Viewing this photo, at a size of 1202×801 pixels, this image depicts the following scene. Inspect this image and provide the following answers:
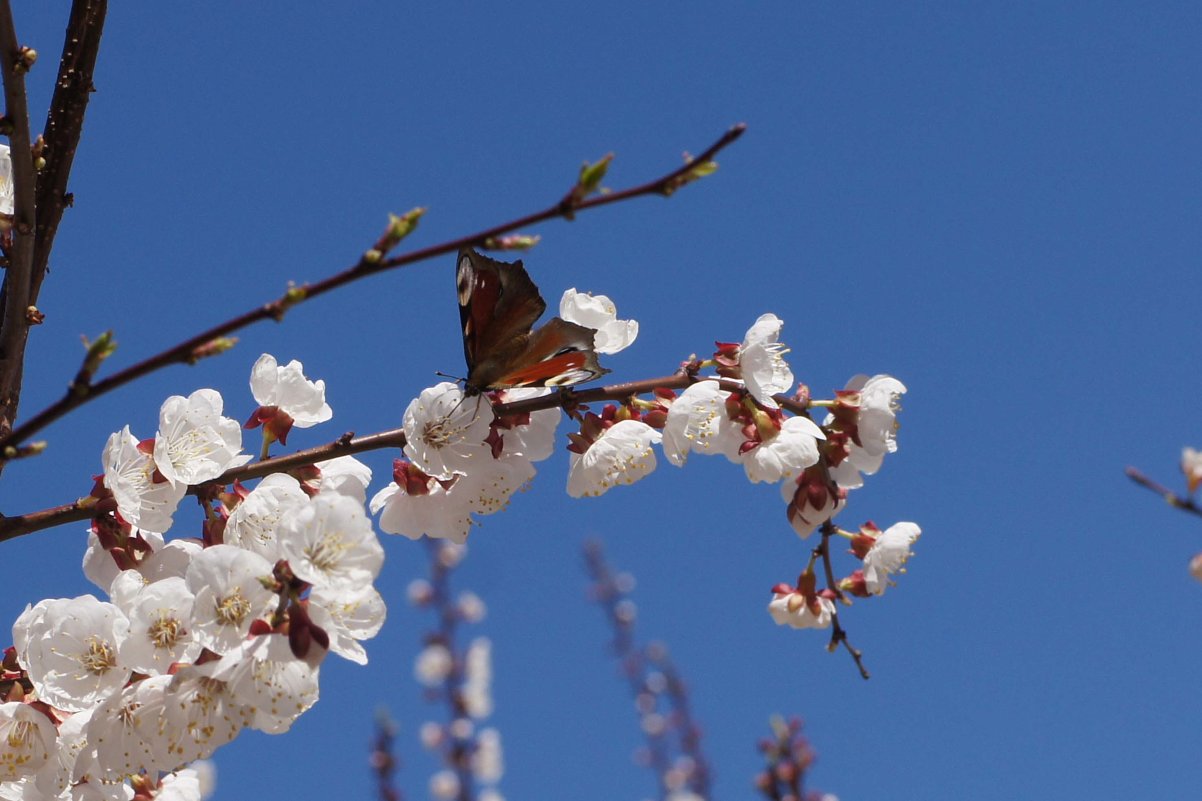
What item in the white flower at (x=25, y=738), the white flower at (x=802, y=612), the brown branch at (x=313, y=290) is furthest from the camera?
the white flower at (x=802, y=612)

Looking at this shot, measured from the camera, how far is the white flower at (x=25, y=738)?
245 cm

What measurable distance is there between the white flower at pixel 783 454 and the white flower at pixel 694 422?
0.35 feet

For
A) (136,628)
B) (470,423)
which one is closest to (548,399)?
(470,423)

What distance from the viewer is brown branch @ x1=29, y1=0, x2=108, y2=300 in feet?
8.42

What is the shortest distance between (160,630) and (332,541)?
1.60ft

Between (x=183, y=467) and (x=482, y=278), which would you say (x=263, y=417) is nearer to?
(x=183, y=467)

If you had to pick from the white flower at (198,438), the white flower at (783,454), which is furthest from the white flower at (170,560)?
the white flower at (783,454)

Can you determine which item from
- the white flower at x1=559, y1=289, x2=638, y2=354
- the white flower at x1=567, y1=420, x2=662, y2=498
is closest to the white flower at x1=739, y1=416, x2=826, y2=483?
the white flower at x1=567, y1=420, x2=662, y2=498

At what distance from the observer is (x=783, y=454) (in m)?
2.73

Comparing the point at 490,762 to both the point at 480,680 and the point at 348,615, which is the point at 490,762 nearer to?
the point at 480,680

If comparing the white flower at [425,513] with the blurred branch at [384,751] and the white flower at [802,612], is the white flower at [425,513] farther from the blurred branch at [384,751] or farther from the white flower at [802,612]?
the blurred branch at [384,751]

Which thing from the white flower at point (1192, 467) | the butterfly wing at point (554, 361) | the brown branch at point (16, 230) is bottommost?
the white flower at point (1192, 467)

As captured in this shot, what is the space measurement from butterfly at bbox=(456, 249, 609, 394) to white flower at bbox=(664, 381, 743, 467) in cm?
20

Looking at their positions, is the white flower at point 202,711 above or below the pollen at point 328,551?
below
